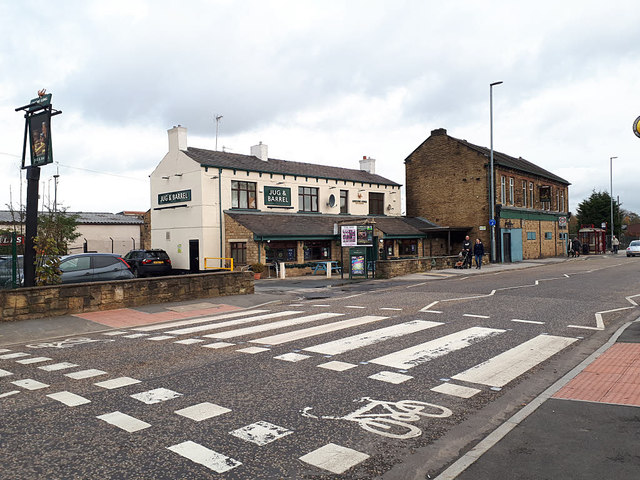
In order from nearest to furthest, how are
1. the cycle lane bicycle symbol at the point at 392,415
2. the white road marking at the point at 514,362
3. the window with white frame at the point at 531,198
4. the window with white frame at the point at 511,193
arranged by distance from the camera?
1. the cycle lane bicycle symbol at the point at 392,415
2. the white road marking at the point at 514,362
3. the window with white frame at the point at 511,193
4. the window with white frame at the point at 531,198

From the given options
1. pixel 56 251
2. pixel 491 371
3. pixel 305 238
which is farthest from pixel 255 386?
pixel 305 238

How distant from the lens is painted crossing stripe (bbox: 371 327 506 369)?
745 centimetres

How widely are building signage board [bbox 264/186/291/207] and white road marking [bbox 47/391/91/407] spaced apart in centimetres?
2534

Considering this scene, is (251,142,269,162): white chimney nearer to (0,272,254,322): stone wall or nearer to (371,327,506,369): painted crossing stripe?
(0,272,254,322): stone wall

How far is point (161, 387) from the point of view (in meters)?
6.34

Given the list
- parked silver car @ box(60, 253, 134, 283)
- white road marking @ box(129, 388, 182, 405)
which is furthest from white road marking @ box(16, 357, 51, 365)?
parked silver car @ box(60, 253, 134, 283)

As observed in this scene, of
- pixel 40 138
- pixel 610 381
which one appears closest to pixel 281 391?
pixel 610 381

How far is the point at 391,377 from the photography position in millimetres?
6672

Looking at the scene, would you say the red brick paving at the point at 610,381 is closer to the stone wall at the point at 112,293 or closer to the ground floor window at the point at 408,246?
the stone wall at the point at 112,293

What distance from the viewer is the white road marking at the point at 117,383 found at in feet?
21.1

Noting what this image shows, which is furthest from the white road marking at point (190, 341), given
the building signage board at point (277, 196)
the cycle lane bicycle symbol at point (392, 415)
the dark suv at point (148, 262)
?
the building signage board at point (277, 196)

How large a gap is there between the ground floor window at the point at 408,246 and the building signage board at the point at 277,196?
9.09m

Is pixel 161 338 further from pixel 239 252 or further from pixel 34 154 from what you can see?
pixel 239 252

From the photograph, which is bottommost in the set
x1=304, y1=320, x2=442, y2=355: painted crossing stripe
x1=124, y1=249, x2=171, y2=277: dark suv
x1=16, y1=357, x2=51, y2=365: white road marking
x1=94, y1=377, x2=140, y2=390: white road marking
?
x1=16, y1=357, x2=51, y2=365: white road marking
